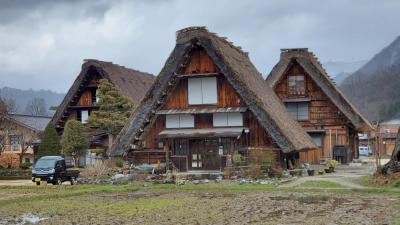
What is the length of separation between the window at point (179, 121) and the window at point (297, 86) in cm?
1225

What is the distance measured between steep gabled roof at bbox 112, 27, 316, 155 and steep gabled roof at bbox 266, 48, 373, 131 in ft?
21.6

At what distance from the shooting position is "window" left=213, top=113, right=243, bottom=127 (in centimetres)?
3275

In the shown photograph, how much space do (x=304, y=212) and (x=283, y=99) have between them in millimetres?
28463

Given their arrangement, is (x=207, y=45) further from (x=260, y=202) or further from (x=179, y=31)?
(x=260, y=202)

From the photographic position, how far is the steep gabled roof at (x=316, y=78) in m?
40.6

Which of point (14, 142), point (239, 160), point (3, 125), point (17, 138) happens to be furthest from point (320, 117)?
point (14, 142)

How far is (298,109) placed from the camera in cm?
4328

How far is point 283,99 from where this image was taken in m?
43.0

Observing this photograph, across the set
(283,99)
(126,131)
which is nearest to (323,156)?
(283,99)

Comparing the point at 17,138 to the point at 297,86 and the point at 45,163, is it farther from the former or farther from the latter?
the point at 297,86

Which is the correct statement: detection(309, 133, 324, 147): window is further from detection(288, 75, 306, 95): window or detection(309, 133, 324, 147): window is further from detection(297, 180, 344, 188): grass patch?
detection(297, 180, 344, 188): grass patch

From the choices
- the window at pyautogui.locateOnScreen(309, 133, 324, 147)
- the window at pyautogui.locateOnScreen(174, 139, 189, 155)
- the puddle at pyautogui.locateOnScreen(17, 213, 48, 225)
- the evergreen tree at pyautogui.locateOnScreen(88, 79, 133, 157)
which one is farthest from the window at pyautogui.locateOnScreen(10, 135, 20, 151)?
the puddle at pyautogui.locateOnScreen(17, 213, 48, 225)

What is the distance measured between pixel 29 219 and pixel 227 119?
19007mm

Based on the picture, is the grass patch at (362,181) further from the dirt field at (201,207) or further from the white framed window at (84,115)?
the white framed window at (84,115)
